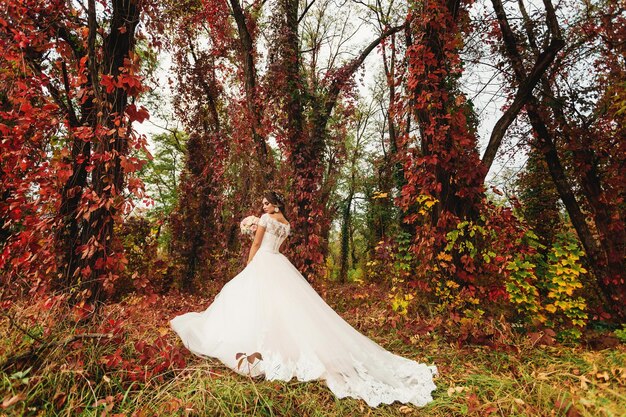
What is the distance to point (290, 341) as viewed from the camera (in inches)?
139

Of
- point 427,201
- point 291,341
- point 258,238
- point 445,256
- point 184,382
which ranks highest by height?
point 427,201

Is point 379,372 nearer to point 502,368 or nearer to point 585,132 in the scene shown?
point 502,368

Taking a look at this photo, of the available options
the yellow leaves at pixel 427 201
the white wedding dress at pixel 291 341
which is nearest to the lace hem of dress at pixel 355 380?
the white wedding dress at pixel 291 341

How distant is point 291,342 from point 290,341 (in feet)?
0.05

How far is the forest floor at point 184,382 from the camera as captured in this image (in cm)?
233

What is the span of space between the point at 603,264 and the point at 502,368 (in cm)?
381

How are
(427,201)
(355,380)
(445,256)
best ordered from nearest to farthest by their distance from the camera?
(355,380)
(445,256)
(427,201)

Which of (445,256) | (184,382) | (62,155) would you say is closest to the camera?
(184,382)

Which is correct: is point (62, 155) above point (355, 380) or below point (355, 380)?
above

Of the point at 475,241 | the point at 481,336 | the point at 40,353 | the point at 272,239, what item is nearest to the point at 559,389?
the point at 481,336

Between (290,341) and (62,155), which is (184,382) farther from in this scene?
(62,155)

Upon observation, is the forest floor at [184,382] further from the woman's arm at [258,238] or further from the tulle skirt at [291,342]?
the woman's arm at [258,238]

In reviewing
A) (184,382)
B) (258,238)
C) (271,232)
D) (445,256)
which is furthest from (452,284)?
(184,382)

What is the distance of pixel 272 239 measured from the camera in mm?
4594
